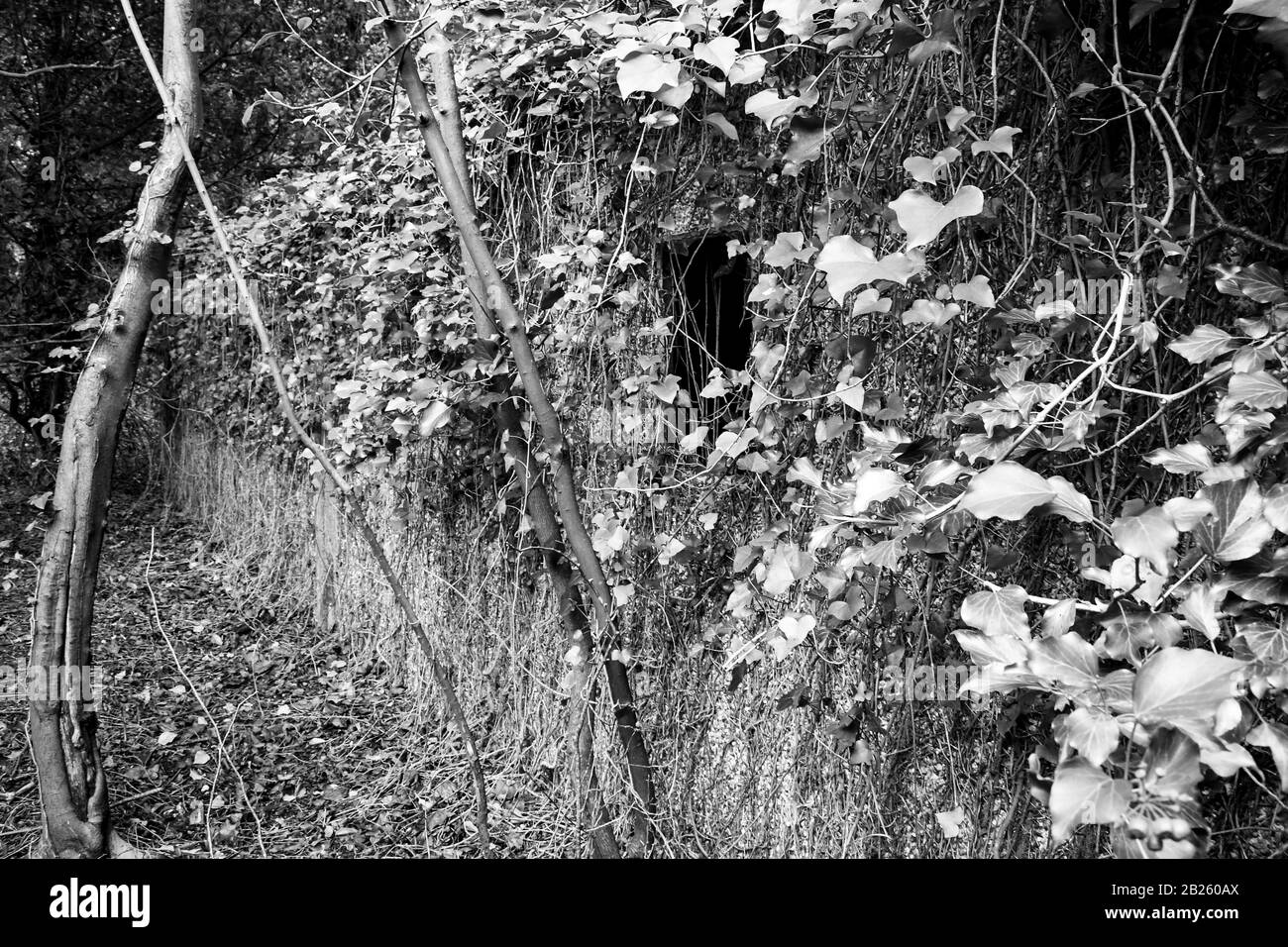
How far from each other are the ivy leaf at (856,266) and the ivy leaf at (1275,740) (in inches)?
31.0

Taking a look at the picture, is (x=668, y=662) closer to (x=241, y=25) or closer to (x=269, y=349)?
(x=269, y=349)

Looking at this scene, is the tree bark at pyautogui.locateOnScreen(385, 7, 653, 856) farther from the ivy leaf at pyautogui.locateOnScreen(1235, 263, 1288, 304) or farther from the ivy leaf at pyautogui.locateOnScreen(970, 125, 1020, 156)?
the ivy leaf at pyautogui.locateOnScreen(1235, 263, 1288, 304)

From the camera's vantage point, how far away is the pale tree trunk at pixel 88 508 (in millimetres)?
2408

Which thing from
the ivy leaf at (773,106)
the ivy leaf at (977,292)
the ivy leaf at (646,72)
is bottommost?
the ivy leaf at (977,292)

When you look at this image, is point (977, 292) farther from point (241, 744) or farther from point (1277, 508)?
point (241, 744)

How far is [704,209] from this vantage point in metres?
2.19

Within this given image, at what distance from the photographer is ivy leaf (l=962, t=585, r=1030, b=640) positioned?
44.3 inches

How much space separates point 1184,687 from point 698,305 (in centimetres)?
181

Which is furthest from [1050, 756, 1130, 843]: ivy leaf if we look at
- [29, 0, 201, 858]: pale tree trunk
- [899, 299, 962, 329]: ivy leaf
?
[29, 0, 201, 858]: pale tree trunk

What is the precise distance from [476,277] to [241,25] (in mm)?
7836

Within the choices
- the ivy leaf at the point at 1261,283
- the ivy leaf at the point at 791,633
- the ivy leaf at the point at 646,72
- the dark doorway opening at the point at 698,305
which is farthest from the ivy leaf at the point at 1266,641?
the dark doorway opening at the point at 698,305

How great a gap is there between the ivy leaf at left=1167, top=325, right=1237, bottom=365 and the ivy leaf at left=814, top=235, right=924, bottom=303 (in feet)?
1.46

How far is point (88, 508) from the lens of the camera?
2.50 meters

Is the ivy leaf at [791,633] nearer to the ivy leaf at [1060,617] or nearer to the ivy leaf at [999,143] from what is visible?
the ivy leaf at [1060,617]
